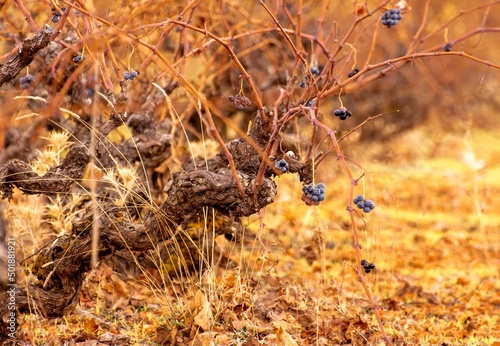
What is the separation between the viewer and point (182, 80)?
8.14 feet

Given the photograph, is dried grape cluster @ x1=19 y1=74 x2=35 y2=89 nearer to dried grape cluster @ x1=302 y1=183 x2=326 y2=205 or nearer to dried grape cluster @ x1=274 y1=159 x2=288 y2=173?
dried grape cluster @ x1=274 y1=159 x2=288 y2=173

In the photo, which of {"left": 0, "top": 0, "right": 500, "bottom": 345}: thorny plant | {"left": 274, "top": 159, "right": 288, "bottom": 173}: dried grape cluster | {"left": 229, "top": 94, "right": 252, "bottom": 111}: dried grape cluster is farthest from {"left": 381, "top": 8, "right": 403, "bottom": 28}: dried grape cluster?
{"left": 274, "top": 159, "right": 288, "bottom": 173}: dried grape cluster

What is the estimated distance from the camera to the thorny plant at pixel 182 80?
2639mm

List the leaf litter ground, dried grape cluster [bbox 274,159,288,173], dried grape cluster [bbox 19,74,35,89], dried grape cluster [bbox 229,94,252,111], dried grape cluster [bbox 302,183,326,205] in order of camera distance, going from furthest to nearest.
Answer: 1. dried grape cluster [bbox 19,74,35,89]
2. the leaf litter ground
3. dried grape cluster [bbox 229,94,252,111]
4. dried grape cluster [bbox 274,159,288,173]
5. dried grape cluster [bbox 302,183,326,205]

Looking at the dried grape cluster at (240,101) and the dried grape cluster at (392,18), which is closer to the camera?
the dried grape cluster at (240,101)

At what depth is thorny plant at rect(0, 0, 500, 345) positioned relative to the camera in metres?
2.64

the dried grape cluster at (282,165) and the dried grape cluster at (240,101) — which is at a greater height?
the dried grape cluster at (240,101)

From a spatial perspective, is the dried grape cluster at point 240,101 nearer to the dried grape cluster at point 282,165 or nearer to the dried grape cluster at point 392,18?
the dried grape cluster at point 282,165

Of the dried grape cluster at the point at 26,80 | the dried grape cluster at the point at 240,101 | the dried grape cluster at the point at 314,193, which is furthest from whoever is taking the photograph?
the dried grape cluster at the point at 26,80

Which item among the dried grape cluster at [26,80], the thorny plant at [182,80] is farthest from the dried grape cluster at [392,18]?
the dried grape cluster at [26,80]

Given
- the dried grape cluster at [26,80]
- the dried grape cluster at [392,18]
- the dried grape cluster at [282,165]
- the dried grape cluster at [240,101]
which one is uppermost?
the dried grape cluster at [392,18]

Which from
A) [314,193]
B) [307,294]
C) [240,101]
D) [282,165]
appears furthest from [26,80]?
[307,294]

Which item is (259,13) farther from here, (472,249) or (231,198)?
(231,198)

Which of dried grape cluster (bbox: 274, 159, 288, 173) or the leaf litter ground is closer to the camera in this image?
dried grape cluster (bbox: 274, 159, 288, 173)
